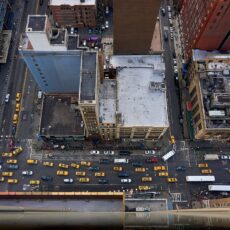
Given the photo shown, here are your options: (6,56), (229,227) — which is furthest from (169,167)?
(229,227)

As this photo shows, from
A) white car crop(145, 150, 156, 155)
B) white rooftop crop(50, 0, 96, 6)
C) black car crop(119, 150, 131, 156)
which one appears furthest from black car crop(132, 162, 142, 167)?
white rooftop crop(50, 0, 96, 6)

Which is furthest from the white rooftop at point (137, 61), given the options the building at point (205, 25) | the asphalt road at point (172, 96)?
the asphalt road at point (172, 96)

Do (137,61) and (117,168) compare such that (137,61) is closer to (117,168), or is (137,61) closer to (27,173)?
(117,168)

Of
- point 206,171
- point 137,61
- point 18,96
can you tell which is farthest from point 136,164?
point 18,96

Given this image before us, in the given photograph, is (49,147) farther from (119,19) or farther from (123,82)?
(119,19)

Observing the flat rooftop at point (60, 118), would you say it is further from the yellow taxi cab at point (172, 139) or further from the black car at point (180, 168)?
the black car at point (180, 168)

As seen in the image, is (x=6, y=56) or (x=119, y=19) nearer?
(x=119, y=19)

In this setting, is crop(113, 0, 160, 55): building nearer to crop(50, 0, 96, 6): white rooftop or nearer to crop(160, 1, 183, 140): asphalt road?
crop(160, 1, 183, 140): asphalt road

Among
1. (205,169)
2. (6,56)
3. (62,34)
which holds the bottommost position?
(205,169)
